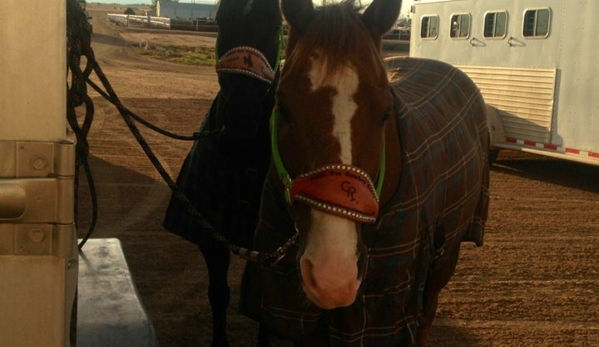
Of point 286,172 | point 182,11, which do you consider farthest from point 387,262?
point 182,11

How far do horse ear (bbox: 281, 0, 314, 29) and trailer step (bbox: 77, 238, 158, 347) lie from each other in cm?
122

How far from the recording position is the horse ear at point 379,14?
2627 mm

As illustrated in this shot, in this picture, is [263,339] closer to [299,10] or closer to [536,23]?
[299,10]

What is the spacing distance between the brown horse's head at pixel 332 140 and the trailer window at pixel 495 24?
29.7 ft

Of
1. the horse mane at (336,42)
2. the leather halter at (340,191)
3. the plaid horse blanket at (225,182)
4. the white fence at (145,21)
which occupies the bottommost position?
the plaid horse blanket at (225,182)

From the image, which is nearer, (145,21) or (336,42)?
(336,42)

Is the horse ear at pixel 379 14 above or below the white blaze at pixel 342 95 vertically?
above

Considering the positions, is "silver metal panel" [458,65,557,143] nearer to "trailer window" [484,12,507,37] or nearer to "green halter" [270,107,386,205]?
"trailer window" [484,12,507,37]

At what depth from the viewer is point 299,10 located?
262 centimetres

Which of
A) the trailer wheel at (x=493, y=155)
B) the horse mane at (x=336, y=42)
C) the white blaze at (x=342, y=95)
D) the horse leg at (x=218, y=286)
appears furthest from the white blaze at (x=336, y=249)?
the trailer wheel at (x=493, y=155)

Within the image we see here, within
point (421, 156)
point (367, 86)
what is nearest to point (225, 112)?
point (421, 156)

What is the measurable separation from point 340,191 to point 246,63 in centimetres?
144

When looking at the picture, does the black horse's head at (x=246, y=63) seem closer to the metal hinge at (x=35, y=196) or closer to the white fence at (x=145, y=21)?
the metal hinge at (x=35, y=196)

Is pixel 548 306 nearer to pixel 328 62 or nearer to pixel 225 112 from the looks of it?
pixel 225 112
